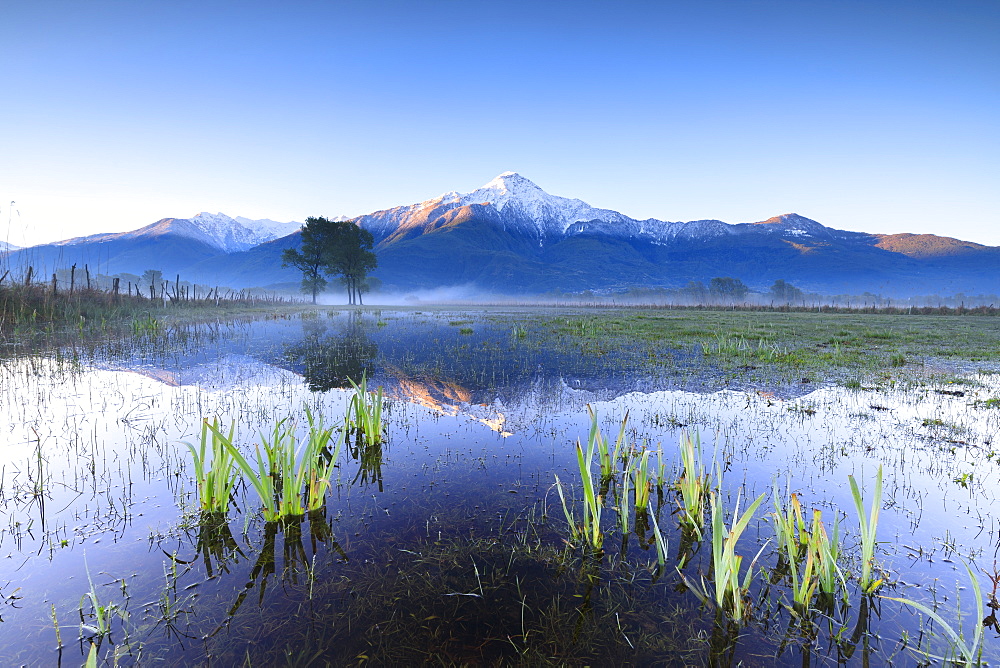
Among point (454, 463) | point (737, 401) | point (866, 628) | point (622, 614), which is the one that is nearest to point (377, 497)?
point (454, 463)

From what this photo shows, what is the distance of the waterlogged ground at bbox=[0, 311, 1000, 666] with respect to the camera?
336 centimetres

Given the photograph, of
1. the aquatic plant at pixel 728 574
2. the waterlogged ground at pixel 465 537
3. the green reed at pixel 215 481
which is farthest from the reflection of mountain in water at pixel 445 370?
the aquatic plant at pixel 728 574

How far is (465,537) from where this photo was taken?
4852mm

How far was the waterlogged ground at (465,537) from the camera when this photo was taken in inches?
132

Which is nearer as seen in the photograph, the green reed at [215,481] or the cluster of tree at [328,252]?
the green reed at [215,481]

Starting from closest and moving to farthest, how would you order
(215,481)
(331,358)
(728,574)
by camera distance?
1. (728,574)
2. (215,481)
3. (331,358)

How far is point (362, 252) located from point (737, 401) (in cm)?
7964

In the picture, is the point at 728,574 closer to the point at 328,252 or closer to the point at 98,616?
the point at 98,616

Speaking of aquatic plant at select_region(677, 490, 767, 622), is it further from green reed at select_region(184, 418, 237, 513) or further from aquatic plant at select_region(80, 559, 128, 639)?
green reed at select_region(184, 418, 237, 513)

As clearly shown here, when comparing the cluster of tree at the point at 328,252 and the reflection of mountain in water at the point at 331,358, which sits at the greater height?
the cluster of tree at the point at 328,252

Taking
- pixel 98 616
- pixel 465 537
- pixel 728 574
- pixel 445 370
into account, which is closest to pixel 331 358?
pixel 445 370

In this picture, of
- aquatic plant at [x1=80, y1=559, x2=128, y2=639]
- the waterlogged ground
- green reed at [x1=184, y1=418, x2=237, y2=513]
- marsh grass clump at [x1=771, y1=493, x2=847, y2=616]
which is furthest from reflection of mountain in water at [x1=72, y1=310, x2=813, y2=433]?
aquatic plant at [x1=80, y1=559, x2=128, y2=639]

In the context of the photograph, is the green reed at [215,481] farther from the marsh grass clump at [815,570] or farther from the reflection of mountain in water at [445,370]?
the marsh grass clump at [815,570]

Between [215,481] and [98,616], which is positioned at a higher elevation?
[215,481]
